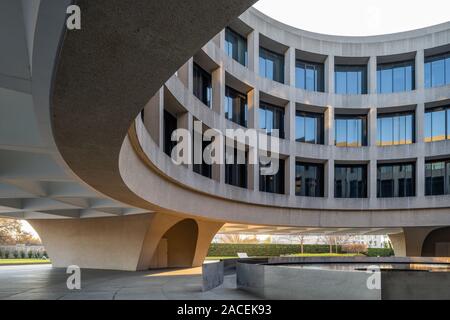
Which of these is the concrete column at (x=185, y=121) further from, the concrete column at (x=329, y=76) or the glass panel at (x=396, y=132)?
the glass panel at (x=396, y=132)

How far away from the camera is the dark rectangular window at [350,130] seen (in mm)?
35156

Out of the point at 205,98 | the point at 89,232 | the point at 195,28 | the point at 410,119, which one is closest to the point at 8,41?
the point at 195,28

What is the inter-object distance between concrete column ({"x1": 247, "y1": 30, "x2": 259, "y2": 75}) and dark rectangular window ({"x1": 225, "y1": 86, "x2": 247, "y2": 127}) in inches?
78.6

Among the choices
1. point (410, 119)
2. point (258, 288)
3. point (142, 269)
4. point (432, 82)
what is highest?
point (432, 82)

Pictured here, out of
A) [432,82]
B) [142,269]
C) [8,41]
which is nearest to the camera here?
[8,41]

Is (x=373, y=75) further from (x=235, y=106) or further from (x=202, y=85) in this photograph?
(x=202, y=85)

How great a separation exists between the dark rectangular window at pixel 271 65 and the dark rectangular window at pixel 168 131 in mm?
11409

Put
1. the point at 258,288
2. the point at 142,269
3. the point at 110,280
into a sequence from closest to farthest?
the point at 258,288, the point at 110,280, the point at 142,269

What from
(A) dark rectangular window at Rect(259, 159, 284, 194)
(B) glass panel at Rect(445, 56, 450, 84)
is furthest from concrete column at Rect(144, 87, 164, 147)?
(B) glass panel at Rect(445, 56, 450, 84)

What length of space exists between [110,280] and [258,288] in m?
7.61

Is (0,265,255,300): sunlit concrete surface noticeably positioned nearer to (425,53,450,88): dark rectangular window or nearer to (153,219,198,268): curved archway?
(153,219,198,268): curved archway

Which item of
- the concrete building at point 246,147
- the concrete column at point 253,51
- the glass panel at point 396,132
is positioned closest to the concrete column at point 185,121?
the concrete building at point 246,147

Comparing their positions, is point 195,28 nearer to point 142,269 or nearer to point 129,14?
point 129,14

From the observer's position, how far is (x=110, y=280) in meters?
19.5
